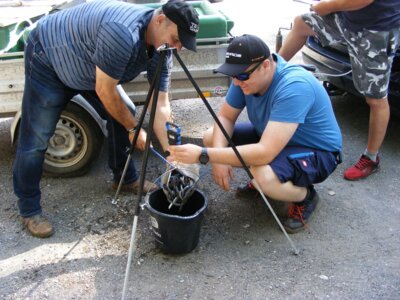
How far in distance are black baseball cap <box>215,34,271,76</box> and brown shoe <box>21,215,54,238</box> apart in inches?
63.2

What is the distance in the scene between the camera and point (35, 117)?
9.93 feet


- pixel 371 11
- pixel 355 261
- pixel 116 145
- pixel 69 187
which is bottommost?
pixel 69 187

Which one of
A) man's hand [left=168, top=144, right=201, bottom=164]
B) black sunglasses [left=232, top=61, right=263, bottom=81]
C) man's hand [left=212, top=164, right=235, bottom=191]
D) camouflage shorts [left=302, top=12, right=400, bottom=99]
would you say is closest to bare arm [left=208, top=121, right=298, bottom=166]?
man's hand [left=168, top=144, right=201, bottom=164]

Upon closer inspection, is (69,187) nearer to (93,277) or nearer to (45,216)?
(45,216)

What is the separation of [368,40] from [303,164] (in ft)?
4.05

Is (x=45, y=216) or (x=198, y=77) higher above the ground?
(x=198, y=77)

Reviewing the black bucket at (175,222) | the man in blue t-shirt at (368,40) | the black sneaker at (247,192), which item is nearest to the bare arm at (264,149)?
the black bucket at (175,222)

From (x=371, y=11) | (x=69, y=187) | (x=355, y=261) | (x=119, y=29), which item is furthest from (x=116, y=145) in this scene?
(x=371, y=11)

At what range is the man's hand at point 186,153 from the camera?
2.73 m

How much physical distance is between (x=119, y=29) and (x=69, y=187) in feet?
5.66

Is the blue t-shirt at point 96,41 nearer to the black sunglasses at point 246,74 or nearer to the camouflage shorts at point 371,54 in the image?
the black sunglasses at point 246,74

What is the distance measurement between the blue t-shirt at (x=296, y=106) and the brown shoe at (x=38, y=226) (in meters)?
1.53

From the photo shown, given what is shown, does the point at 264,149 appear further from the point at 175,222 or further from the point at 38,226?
the point at 38,226

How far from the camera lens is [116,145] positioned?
3576 mm
